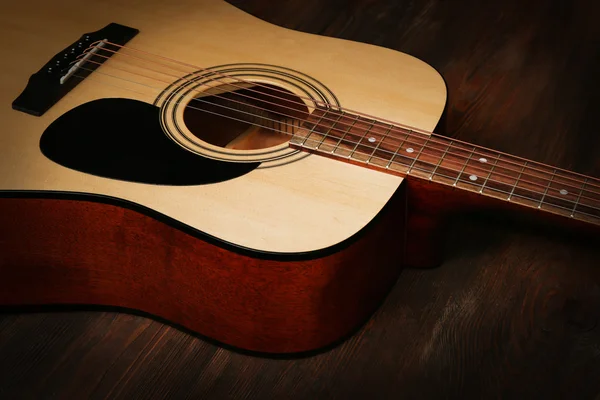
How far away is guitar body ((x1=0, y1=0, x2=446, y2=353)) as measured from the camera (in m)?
1.14

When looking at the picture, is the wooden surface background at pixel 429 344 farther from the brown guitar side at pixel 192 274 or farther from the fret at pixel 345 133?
the fret at pixel 345 133

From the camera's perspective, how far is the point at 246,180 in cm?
120

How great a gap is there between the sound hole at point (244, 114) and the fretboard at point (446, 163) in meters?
0.11

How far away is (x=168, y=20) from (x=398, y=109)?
0.57 m

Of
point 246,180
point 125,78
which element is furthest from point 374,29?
A: point 246,180

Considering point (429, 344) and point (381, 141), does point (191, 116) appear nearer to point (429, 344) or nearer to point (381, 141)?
point (381, 141)

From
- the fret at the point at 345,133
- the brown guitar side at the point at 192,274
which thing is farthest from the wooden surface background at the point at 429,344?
the fret at the point at 345,133

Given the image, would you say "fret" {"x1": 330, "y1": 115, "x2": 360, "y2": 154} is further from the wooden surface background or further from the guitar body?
the wooden surface background

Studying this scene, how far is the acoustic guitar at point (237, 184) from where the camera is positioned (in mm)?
1146

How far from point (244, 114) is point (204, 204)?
0.37 metres

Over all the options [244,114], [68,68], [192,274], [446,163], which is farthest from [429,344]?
[68,68]

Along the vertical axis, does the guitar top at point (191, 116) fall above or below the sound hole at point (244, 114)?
above

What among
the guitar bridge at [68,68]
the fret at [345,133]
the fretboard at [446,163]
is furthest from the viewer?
the guitar bridge at [68,68]

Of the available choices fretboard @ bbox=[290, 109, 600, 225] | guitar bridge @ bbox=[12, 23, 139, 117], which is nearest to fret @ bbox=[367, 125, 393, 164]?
fretboard @ bbox=[290, 109, 600, 225]
